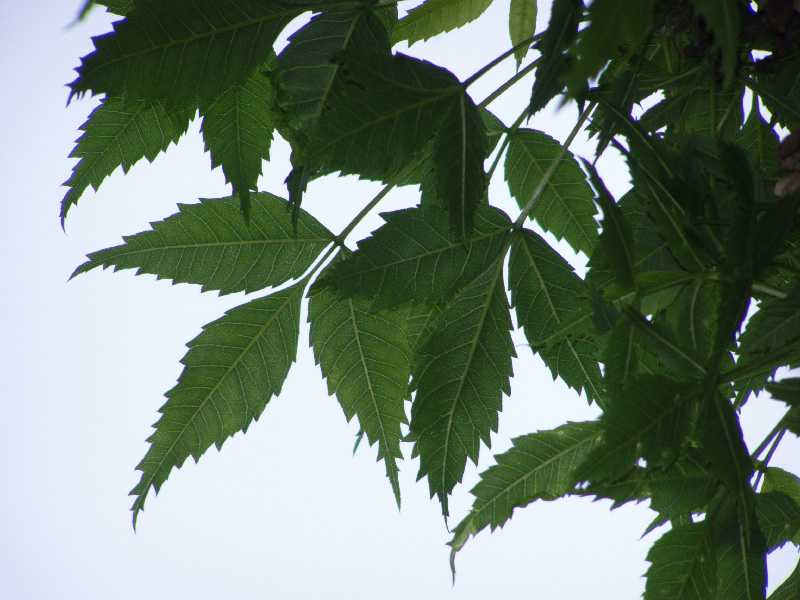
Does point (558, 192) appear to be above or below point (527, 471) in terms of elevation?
above

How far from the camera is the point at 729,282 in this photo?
0.68 feet

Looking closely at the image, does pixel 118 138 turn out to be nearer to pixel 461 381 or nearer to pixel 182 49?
pixel 182 49

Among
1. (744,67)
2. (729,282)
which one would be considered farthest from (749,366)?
(744,67)

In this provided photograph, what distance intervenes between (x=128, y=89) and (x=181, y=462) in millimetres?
193

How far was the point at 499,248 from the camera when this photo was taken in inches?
13.6

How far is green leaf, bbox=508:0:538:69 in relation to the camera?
464 millimetres

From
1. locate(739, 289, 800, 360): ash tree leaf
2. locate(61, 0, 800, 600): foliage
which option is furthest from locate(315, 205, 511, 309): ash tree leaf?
locate(739, 289, 800, 360): ash tree leaf

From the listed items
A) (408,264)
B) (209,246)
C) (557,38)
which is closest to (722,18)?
(557,38)

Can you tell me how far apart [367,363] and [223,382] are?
3.1 inches

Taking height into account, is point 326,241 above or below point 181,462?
above

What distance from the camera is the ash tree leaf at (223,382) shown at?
1.14ft

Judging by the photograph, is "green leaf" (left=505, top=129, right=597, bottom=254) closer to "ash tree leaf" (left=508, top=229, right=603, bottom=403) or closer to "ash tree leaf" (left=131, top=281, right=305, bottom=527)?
"ash tree leaf" (left=508, top=229, right=603, bottom=403)

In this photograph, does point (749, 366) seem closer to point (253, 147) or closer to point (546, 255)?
point (546, 255)

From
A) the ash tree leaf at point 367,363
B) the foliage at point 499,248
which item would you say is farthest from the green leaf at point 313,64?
the ash tree leaf at point 367,363
